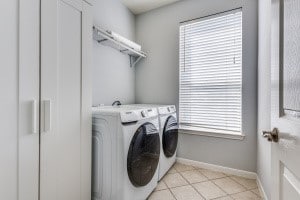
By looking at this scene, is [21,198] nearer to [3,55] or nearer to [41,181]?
[41,181]

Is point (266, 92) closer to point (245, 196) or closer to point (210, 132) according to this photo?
point (210, 132)

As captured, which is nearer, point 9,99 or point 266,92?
point 9,99

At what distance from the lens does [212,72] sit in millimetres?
2383

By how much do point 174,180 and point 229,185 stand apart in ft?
2.07

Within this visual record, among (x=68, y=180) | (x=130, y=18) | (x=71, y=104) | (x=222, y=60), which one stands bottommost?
(x=68, y=180)

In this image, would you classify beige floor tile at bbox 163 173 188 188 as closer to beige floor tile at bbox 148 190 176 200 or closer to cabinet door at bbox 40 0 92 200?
beige floor tile at bbox 148 190 176 200

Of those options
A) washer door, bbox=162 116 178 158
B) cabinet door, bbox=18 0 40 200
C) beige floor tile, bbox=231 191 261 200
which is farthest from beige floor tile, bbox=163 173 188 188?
cabinet door, bbox=18 0 40 200

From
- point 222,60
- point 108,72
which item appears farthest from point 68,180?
point 222,60

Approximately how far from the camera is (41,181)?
3.49 ft

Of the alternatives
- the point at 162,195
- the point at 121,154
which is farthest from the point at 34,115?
the point at 162,195

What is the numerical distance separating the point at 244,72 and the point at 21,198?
2.43 meters

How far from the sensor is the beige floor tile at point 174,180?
199 cm

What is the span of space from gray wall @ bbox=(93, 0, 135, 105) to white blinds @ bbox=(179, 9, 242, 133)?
0.86 m

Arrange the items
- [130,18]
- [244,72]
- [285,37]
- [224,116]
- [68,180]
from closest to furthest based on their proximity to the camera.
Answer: [285,37], [68,180], [244,72], [224,116], [130,18]
